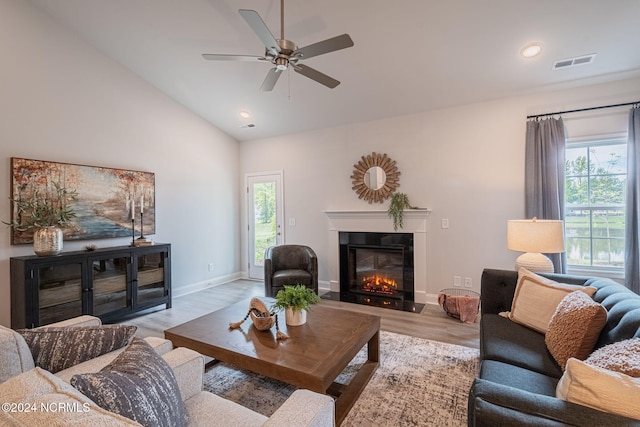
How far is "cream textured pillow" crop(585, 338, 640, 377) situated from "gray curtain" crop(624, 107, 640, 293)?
2.78m

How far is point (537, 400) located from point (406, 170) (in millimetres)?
3629

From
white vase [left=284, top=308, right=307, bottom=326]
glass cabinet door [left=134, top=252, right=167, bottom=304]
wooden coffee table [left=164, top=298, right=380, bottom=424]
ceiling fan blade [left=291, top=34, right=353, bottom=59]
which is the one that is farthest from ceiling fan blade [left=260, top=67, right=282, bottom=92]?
glass cabinet door [left=134, top=252, right=167, bottom=304]

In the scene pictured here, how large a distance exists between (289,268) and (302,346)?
262 cm

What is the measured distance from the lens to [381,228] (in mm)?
4414

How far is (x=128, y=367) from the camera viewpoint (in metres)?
0.99

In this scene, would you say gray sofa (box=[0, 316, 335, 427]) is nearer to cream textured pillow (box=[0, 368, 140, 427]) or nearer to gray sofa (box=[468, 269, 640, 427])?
cream textured pillow (box=[0, 368, 140, 427])

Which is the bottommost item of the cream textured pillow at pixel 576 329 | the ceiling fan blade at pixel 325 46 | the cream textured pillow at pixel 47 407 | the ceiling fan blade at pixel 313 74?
the cream textured pillow at pixel 576 329

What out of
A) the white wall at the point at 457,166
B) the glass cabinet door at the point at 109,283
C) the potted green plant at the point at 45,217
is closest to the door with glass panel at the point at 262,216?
the white wall at the point at 457,166

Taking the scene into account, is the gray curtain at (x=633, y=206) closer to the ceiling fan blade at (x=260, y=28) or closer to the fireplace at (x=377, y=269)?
the fireplace at (x=377, y=269)

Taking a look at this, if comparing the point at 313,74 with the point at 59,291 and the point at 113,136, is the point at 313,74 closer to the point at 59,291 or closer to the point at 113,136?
the point at 113,136

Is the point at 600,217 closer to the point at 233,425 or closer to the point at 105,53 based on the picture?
the point at 233,425

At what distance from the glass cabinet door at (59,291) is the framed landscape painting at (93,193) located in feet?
1.59

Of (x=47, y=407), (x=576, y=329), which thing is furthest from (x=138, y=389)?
(x=576, y=329)

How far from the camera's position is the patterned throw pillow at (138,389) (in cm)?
83
